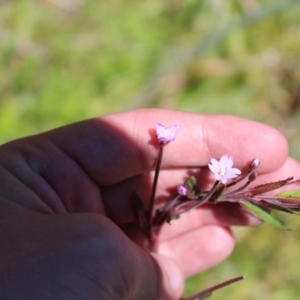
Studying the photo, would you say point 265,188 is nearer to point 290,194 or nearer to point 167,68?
point 290,194

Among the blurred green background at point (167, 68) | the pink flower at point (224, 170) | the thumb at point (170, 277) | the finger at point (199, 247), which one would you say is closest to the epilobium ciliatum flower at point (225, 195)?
the pink flower at point (224, 170)

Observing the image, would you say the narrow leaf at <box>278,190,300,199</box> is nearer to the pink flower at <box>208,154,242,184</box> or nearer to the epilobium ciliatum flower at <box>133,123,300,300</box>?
the epilobium ciliatum flower at <box>133,123,300,300</box>

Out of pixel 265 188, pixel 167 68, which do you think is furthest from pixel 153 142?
pixel 167 68

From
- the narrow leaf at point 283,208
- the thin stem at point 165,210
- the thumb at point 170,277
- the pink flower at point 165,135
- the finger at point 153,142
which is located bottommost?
the thumb at point 170,277

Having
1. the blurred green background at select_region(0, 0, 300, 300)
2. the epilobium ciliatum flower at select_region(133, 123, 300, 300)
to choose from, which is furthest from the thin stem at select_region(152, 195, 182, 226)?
the blurred green background at select_region(0, 0, 300, 300)

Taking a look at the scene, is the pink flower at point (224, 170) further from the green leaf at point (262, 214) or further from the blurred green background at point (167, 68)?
the blurred green background at point (167, 68)

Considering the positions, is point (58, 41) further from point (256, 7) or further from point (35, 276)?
point (35, 276)

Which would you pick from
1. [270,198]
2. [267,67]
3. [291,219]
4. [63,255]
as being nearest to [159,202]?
[270,198]
